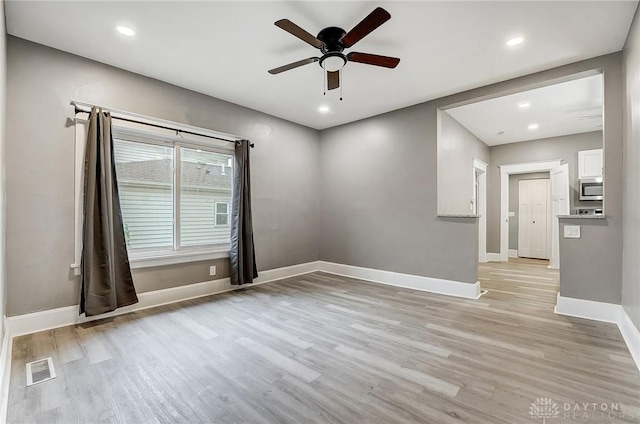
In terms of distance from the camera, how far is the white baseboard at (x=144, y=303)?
2615 millimetres

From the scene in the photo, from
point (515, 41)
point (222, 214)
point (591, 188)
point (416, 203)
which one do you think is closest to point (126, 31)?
point (222, 214)

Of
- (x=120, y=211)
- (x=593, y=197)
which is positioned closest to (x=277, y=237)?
(x=120, y=211)

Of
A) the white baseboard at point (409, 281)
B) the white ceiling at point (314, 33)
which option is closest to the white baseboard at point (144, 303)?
the white baseboard at point (409, 281)

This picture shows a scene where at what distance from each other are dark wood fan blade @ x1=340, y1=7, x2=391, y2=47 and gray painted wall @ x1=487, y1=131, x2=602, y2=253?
5975mm

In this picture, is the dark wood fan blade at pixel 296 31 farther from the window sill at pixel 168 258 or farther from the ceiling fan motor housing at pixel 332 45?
the window sill at pixel 168 258

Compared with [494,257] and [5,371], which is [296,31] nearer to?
[5,371]

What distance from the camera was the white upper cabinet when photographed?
5539 millimetres

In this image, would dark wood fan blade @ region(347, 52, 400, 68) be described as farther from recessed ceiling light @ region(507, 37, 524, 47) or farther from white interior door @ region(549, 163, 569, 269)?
white interior door @ region(549, 163, 569, 269)

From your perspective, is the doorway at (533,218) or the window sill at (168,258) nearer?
the window sill at (168,258)

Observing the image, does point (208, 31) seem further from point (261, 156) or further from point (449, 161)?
point (449, 161)

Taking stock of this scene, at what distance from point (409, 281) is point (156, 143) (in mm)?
3921

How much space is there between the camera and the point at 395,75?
3.36m

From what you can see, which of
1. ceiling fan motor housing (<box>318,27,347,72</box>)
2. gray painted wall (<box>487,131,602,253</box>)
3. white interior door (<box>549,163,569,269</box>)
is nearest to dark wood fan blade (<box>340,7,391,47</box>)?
ceiling fan motor housing (<box>318,27,347,72</box>)

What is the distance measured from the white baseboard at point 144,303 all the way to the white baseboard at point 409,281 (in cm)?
81
